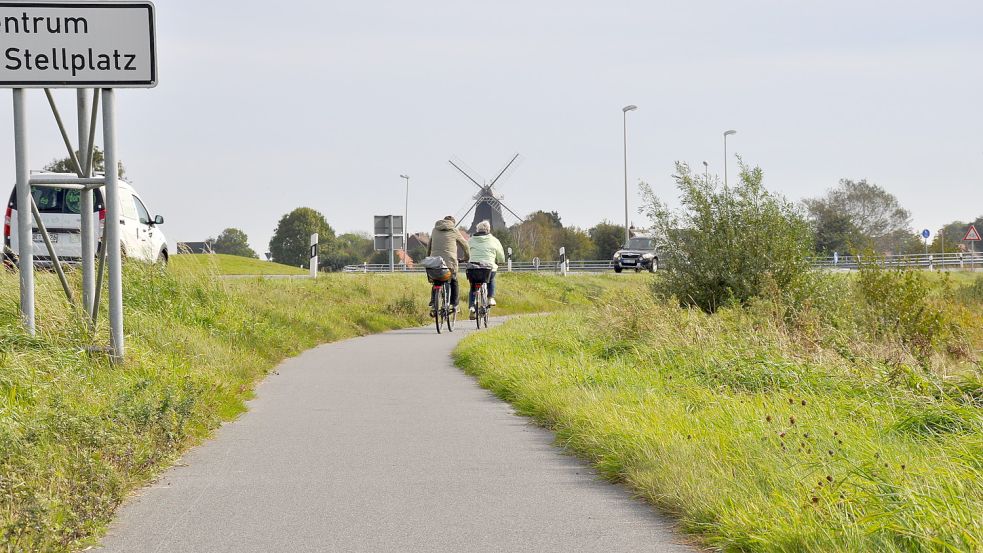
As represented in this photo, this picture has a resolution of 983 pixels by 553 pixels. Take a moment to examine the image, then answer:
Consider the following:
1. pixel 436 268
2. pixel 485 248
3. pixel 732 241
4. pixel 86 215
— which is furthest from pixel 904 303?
pixel 86 215

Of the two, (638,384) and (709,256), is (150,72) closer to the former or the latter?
(638,384)

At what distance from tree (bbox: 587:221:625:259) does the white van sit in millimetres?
67745

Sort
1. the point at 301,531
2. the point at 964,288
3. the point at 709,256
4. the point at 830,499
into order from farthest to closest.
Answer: the point at 964,288, the point at 709,256, the point at 301,531, the point at 830,499

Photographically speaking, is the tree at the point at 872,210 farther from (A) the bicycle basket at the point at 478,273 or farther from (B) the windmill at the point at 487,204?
(A) the bicycle basket at the point at 478,273

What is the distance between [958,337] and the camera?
760 inches

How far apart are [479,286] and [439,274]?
1.52m

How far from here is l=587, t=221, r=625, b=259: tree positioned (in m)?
85.5

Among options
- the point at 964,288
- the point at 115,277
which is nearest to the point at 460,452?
the point at 115,277

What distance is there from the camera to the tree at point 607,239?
85.5 metres

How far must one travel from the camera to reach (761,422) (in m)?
6.55

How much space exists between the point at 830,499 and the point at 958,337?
16.7 m

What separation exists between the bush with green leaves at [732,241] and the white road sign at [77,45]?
11053 mm

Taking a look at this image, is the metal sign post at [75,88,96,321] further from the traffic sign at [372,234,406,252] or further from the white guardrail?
the traffic sign at [372,234,406,252]

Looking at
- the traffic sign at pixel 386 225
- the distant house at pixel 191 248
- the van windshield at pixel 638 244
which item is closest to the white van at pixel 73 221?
the distant house at pixel 191 248
